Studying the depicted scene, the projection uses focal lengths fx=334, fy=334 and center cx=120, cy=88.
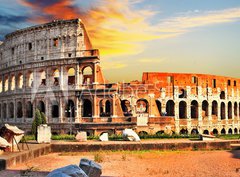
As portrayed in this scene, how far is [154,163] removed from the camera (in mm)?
11828

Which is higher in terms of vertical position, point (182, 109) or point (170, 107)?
point (170, 107)

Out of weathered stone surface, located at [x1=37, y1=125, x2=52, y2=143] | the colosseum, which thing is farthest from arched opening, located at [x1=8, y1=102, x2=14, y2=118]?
weathered stone surface, located at [x1=37, y1=125, x2=52, y2=143]

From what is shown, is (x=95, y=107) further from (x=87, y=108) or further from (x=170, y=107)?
(x=170, y=107)

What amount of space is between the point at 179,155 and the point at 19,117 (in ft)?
83.6

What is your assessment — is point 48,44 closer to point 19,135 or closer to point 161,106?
point 161,106

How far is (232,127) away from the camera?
3716 centimetres

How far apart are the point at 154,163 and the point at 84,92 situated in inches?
765

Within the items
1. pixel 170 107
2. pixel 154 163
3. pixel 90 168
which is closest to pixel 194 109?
pixel 170 107

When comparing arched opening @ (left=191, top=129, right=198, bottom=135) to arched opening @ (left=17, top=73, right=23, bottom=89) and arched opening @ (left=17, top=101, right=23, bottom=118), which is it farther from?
arched opening @ (left=17, top=73, right=23, bottom=89)

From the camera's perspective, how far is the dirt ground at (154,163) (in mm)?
9984

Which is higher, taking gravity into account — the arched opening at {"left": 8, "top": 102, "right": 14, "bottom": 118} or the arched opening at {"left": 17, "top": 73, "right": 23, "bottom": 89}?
the arched opening at {"left": 17, "top": 73, "right": 23, "bottom": 89}

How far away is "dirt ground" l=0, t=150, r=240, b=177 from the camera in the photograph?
9.98 metres

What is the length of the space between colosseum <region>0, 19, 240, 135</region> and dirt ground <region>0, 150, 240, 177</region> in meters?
14.5

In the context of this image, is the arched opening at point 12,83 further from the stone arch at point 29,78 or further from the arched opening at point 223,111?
the arched opening at point 223,111
